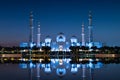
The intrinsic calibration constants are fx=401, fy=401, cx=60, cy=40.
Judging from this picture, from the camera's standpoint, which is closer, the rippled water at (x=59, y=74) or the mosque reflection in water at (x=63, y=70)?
the rippled water at (x=59, y=74)

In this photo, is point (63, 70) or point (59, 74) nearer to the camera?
point (59, 74)

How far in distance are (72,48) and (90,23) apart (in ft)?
57.0

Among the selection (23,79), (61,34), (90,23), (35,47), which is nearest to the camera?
(23,79)

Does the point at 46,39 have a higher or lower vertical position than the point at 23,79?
higher

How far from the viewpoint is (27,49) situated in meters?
123

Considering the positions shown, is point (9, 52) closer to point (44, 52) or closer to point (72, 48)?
point (44, 52)

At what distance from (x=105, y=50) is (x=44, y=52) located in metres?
19.2

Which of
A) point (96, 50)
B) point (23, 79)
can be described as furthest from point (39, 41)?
point (23, 79)

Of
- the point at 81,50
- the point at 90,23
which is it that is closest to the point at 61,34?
the point at 81,50

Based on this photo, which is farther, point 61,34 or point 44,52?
point 61,34

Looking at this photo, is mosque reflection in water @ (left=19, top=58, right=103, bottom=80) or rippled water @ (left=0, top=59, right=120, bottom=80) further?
mosque reflection in water @ (left=19, top=58, right=103, bottom=80)

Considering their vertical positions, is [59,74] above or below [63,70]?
below

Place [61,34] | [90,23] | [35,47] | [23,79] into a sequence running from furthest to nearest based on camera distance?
[61,34] < [35,47] < [90,23] < [23,79]

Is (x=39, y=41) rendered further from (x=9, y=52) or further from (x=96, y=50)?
(x=96, y=50)
